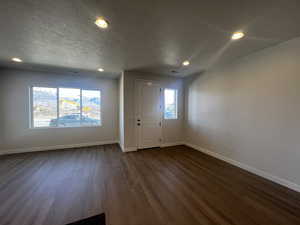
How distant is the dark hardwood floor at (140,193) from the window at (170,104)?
1.92m

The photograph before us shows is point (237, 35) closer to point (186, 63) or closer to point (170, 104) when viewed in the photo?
point (186, 63)

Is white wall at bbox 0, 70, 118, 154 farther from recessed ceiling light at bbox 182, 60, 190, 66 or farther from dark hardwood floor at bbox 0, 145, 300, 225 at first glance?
recessed ceiling light at bbox 182, 60, 190, 66

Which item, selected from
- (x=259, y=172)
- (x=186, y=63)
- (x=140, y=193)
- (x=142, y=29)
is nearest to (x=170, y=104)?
(x=186, y=63)

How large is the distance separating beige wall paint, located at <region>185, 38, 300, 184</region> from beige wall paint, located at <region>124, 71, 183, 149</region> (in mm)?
1130

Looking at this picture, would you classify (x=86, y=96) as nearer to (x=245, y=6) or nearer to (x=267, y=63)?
(x=245, y=6)

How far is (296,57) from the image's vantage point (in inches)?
87.1

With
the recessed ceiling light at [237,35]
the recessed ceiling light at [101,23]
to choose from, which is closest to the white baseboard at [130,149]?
the recessed ceiling light at [101,23]

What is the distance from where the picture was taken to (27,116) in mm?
4062

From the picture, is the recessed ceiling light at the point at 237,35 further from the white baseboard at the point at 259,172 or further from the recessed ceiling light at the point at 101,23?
the white baseboard at the point at 259,172

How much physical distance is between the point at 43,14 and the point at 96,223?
2.46 m

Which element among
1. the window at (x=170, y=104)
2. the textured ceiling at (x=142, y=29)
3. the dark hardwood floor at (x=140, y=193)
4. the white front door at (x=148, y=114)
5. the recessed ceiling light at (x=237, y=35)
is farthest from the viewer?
the window at (x=170, y=104)

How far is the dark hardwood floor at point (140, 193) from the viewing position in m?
1.67

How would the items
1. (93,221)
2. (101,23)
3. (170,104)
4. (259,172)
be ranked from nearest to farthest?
(93,221) → (101,23) → (259,172) → (170,104)

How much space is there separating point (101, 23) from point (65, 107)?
3.82m
